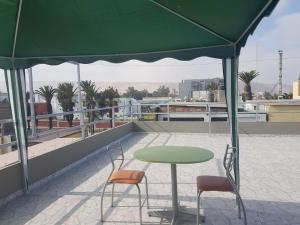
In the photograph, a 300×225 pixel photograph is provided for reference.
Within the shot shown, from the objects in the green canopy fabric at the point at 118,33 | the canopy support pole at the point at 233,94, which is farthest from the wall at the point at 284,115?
the green canopy fabric at the point at 118,33

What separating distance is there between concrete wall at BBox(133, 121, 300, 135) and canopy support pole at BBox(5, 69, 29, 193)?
18.2 ft

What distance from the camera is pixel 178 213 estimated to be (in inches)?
128

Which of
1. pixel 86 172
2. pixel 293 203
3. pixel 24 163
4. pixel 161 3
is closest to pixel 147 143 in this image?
pixel 86 172

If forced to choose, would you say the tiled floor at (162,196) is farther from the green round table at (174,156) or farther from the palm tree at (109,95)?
the palm tree at (109,95)

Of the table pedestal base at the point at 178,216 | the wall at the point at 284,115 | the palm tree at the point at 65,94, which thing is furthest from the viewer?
the palm tree at the point at 65,94

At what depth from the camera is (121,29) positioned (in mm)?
3322

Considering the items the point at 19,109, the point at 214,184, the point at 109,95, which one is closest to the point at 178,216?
the point at 214,184

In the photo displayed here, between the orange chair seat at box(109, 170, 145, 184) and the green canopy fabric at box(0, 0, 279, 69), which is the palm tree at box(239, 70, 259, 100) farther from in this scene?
the orange chair seat at box(109, 170, 145, 184)

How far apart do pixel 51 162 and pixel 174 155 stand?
255 centimetres

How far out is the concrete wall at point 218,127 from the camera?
843 centimetres

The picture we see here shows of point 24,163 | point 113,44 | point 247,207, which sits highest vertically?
point 113,44

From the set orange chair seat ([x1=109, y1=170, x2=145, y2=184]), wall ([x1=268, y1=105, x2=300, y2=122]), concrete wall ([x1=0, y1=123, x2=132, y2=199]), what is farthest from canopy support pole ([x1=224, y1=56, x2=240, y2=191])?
wall ([x1=268, y1=105, x2=300, y2=122])

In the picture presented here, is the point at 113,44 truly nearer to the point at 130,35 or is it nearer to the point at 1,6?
the point at 130,35

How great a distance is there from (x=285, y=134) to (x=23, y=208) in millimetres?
7308
